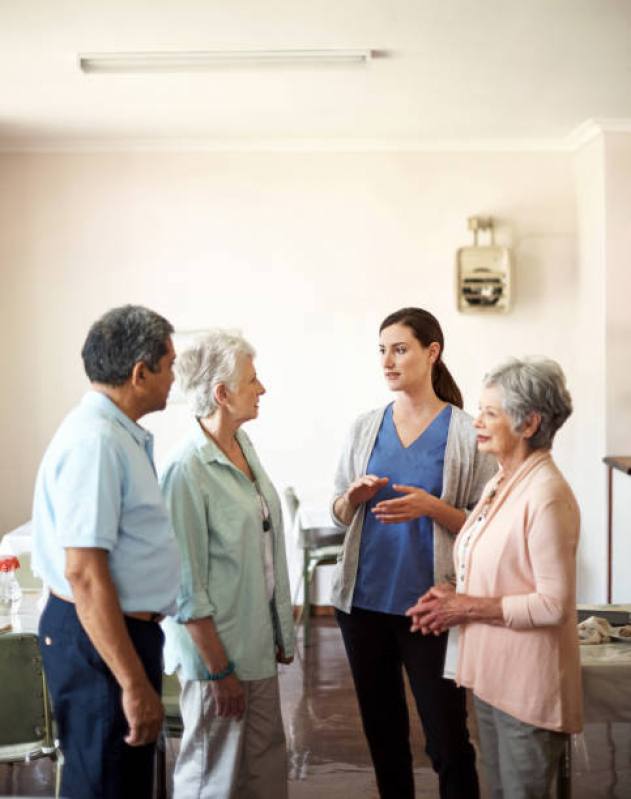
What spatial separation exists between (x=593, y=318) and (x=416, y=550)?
3273 millimetres

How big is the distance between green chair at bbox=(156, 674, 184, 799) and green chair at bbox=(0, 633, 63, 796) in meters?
0.32

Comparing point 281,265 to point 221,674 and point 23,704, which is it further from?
point 221,674


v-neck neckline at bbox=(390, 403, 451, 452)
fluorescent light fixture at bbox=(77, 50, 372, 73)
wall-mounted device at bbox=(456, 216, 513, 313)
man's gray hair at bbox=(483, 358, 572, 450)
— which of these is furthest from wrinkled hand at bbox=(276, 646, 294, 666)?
wall-mounted device at bbox=(456, 216, 513, 313)

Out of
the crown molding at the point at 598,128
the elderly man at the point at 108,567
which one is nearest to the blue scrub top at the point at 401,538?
the elderly man at the point at 108,567

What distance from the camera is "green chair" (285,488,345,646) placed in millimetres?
4453

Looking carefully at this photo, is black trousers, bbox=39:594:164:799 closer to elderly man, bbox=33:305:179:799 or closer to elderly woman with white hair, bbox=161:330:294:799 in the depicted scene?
elderly man, bbox=33:305:179:799

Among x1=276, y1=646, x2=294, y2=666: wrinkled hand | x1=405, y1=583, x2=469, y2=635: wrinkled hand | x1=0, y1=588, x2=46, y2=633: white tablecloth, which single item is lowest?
x1=0, y1=588, x2=46, y2=633: white tablecloth

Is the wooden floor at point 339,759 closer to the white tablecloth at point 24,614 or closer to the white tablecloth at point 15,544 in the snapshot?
the white tablecloth at point 24,614

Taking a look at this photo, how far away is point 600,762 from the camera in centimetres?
303

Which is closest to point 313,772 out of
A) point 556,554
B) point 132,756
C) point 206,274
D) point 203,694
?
point 203,694

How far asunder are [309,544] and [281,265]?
1818 mm

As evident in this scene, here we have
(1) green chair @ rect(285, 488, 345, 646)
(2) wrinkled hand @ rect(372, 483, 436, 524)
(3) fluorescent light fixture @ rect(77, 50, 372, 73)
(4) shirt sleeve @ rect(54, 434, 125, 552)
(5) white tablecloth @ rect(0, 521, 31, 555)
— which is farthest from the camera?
(1) green chair @ rect(285, 488, 345, 646)

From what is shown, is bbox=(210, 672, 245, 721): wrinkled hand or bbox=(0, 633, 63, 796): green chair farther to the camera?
bbox=(0, 633, 63, 796): green chair

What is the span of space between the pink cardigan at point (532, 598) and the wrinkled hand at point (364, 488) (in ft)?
1.20
